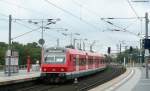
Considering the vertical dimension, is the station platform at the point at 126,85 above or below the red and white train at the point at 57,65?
below

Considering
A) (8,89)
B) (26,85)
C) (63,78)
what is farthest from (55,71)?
(8,89)

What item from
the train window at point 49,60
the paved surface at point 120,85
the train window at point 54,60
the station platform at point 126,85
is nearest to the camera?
the station platform at point 126,85

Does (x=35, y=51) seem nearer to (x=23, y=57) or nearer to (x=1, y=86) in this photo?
(x=23, y=57)

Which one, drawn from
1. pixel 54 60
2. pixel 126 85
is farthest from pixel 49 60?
pixel 126 85

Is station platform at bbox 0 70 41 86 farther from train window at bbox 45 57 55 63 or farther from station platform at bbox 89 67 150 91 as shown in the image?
station platform at bbox 89 67 150 91

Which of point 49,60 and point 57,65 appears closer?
point 57,65

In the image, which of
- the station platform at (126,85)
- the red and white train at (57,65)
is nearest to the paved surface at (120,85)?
the station platform at (126,85)

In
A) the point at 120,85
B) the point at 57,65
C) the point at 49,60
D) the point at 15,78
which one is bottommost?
the point at 120,85

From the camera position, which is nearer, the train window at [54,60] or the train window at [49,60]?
the train window at [54,60]

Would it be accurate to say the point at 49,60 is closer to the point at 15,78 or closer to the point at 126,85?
the point at 15,78

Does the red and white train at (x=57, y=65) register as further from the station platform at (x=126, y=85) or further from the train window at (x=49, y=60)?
the station platform at (x=126, y=85)

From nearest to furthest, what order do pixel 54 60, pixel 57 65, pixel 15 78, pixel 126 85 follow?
1. pixel 126 85
2. pixel 57 65
3. pixel 54 60
4. pixel 15 78

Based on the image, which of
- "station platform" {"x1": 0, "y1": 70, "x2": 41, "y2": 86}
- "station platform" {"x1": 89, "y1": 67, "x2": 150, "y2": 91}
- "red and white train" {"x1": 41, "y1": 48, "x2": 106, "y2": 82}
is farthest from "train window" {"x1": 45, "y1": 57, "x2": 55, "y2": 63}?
"station platform" {"x1": 89, "y1": 67, "x2": 150, "y2": 91}

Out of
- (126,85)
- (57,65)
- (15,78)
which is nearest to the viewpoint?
(126,85)
